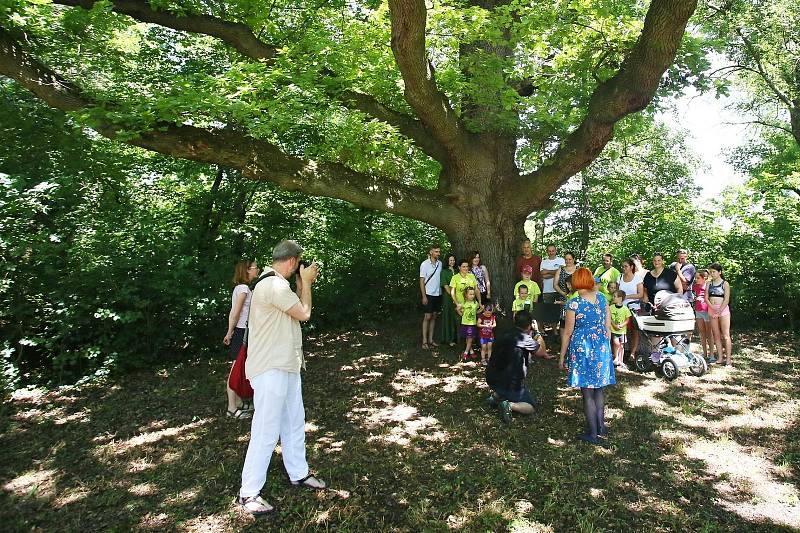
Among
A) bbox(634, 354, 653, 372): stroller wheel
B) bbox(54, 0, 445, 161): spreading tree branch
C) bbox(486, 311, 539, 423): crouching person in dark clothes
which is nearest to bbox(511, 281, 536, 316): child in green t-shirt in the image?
bbox(634, 354, 653, 372): stroller wheel

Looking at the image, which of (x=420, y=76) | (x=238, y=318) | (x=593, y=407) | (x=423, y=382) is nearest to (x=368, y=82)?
(x=420, y=76)

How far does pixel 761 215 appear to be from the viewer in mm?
10859

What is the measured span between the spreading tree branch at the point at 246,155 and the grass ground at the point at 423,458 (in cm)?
301

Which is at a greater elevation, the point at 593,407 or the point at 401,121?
the point at 401,121

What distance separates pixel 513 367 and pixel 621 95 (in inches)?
174

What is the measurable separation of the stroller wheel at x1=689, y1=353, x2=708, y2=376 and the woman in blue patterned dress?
2.99 m

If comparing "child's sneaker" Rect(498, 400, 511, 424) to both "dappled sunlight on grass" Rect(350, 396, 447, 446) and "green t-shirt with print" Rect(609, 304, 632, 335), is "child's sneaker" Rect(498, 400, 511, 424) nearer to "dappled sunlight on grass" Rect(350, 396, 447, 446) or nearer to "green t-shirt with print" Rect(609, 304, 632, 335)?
"dappled sunlight on grass" Rect(350, 396, 447, 446)

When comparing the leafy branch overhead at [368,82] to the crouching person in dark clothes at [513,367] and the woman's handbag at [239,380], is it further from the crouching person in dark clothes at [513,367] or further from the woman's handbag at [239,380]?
the crouching person in dark clothes at [513,367]

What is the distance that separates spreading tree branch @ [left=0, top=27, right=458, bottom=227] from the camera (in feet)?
20.8

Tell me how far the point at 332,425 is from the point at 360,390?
Answer: 126cm

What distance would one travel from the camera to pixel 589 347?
500 centimetres

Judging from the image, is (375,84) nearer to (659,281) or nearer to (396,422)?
(396,422)

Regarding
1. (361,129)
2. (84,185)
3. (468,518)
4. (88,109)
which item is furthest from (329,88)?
(468,518)

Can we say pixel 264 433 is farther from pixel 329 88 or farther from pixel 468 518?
pixel 329 88
